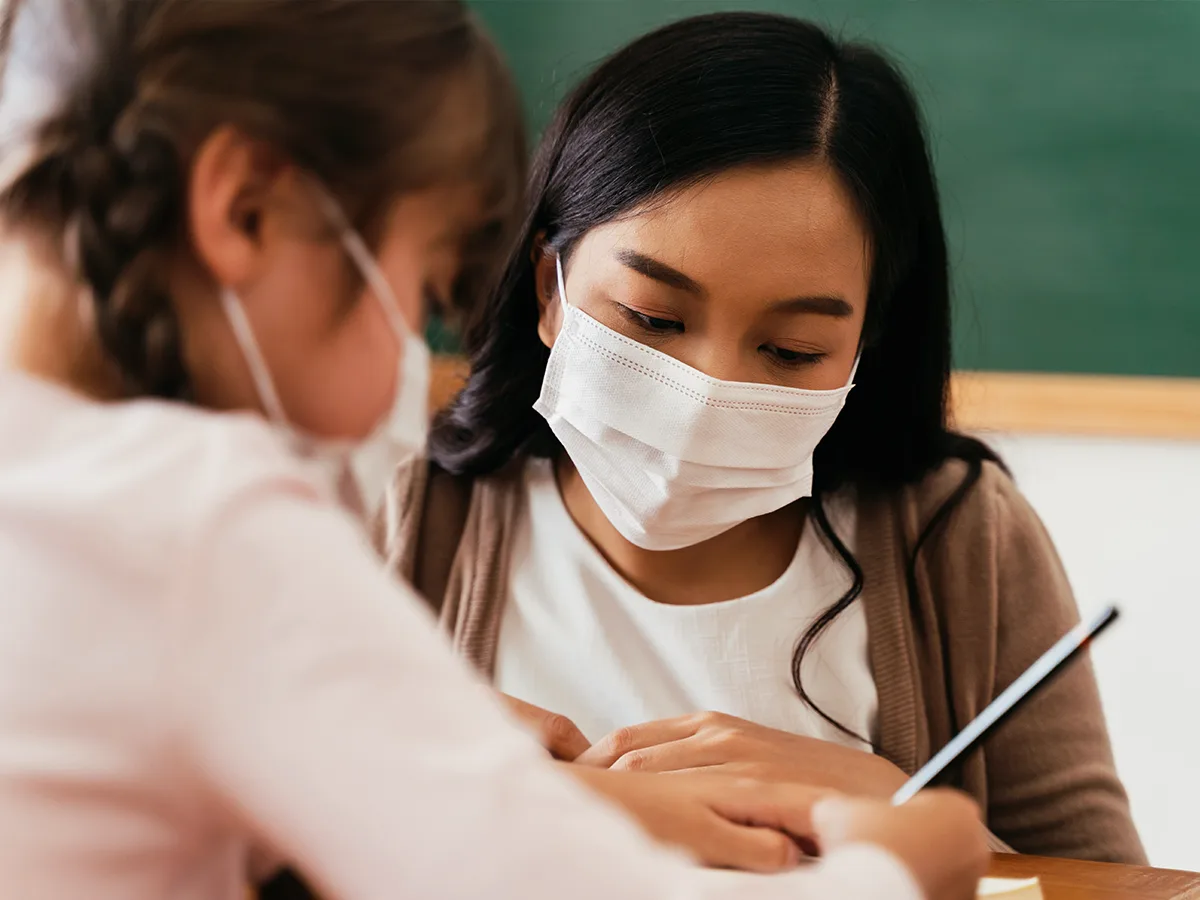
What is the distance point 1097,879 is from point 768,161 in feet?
1.91

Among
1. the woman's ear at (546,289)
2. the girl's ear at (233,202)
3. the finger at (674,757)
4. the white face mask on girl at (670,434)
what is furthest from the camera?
the woman's ear at (546,289)

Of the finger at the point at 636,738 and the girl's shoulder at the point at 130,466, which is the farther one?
the finger at the point at 636,738

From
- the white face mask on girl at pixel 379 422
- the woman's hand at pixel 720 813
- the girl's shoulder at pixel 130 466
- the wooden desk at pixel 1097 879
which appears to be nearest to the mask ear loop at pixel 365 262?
the white face mask on girl at pixel 379 422

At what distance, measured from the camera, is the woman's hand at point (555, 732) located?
969mm

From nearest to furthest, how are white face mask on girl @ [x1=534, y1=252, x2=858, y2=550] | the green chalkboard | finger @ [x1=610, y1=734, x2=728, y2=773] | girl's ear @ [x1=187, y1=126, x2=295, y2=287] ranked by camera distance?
1. girl's ear @ [x1=187, y1=126, x2=295, y2=287]
2. finger @ [x1=610, y1=734, x2=728, y2=773]
3. white face mask on girl @ [x1=534, y1=252, x2=858, y2=550]
4. the green chalkboard

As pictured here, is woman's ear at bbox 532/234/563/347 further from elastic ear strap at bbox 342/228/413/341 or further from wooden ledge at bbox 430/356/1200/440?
wooden ledge at bbox 430/356/1200/440

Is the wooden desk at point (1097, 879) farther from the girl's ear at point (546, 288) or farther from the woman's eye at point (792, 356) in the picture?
the girl's ear at point (546, 288)

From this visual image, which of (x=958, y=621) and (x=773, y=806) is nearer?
(x=773, y=806)

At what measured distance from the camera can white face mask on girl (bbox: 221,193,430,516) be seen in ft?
2.13

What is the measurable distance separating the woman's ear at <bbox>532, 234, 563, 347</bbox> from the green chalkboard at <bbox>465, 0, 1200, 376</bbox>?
0.90 m

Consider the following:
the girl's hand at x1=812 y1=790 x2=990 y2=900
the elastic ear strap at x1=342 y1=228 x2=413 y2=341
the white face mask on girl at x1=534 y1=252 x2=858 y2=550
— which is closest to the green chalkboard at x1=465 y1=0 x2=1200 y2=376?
the white face mask on girl at x1=534 y1=252 x2=858 y2=550

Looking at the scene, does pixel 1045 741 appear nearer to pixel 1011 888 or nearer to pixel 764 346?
pixel 1011 888

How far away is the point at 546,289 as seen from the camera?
1171 millimetres

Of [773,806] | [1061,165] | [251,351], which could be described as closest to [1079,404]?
[1061,165]
